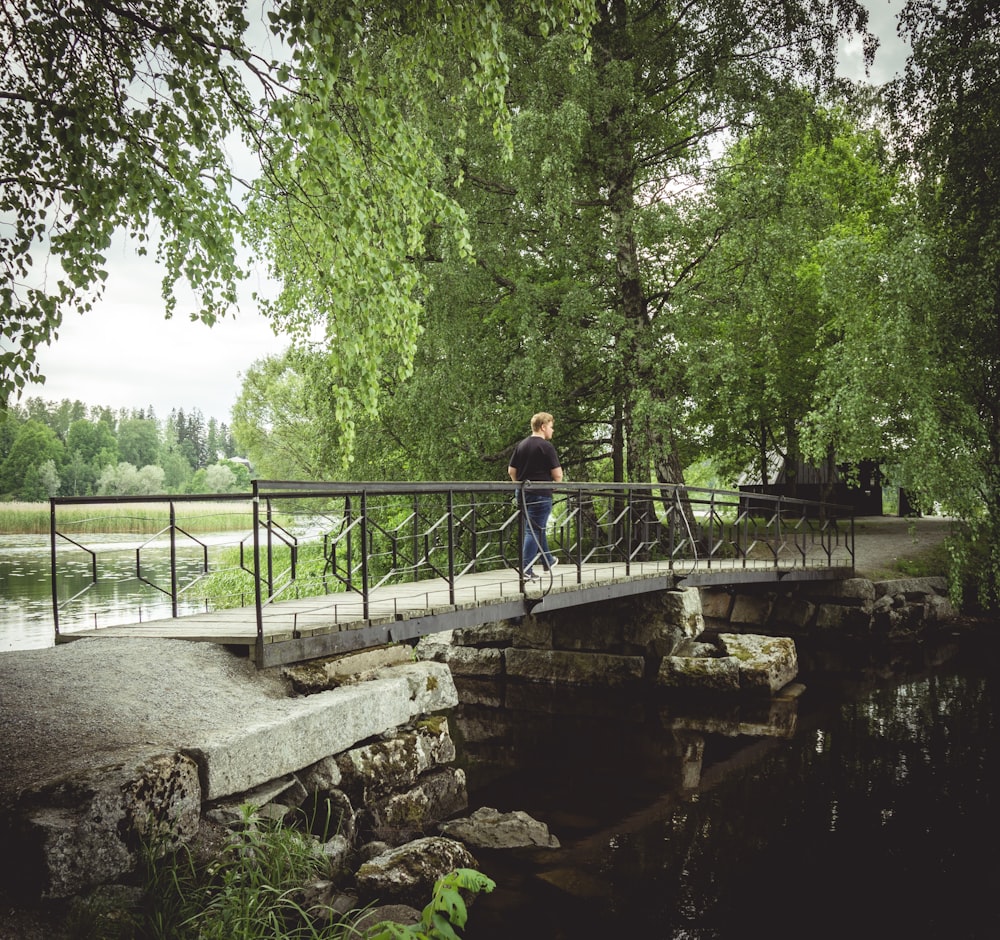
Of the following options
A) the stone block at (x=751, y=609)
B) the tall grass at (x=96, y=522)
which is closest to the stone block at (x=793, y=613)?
the stone block at (x=751, y=609)

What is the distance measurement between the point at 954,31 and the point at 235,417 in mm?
32876

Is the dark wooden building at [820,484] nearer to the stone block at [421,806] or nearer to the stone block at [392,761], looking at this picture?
the stone block at [421,806]

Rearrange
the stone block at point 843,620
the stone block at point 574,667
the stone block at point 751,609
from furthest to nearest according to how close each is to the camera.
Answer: the stone block at point 751,609 → the stone block at point 843,620 → the stone block at point 574,667

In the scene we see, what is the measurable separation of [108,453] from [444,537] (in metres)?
43.4

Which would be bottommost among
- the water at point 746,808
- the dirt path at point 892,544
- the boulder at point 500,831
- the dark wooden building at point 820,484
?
the water at point 746,808

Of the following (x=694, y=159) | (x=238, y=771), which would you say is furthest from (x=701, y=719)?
(x=694, y=159)

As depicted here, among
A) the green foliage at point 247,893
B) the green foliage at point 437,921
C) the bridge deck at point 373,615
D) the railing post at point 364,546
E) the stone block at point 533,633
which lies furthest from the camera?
the stone block at point 533,633

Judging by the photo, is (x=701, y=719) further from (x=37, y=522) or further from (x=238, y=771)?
(x=37, y=522)

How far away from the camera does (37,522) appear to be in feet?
101

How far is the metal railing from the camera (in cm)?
617

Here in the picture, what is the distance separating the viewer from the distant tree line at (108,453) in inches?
1382

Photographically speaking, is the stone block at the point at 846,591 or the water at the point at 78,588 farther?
the stone block at the point at 846,591

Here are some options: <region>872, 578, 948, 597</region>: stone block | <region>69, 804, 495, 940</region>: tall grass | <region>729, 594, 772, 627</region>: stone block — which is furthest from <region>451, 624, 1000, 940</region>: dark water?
<region>872, 578, 948, 597</region>: stone block

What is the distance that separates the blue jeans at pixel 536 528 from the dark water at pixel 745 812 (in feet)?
6.91
